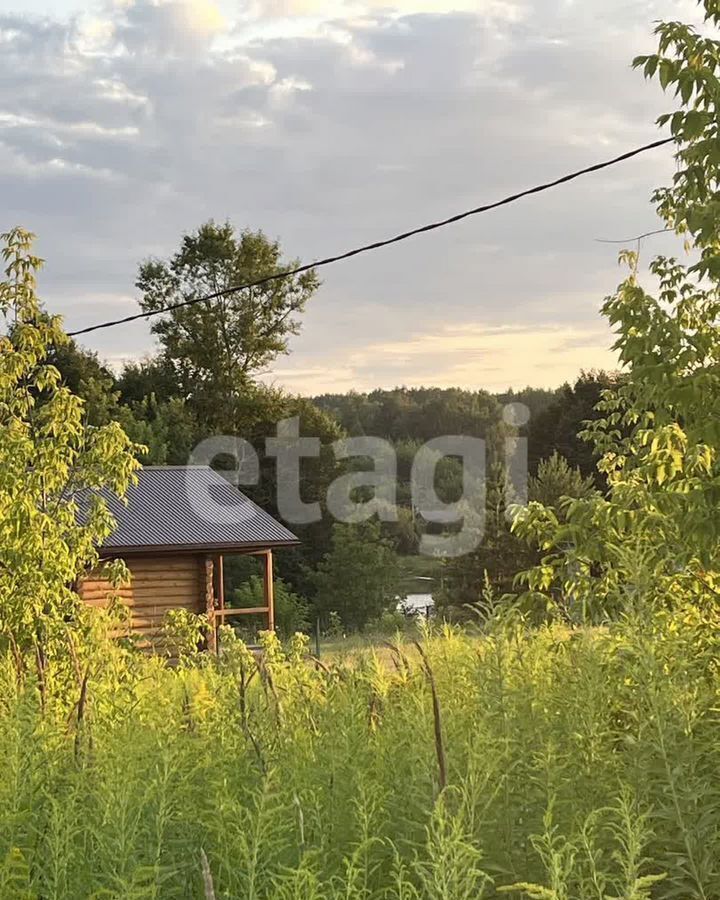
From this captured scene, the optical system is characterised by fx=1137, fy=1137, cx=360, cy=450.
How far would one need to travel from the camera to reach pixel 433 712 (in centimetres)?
380

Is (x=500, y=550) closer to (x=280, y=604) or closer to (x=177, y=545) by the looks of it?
(x=280, y=604)

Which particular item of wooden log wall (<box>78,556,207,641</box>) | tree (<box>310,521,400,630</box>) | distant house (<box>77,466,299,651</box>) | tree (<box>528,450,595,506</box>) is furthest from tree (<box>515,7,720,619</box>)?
tree (<box>310,521,400,630</box>)

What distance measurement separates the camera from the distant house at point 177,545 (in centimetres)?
2361

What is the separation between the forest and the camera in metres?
3.29

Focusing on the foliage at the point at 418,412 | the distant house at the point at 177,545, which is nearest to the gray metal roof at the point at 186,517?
the distant house at the point at 177,545

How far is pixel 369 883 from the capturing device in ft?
11.5

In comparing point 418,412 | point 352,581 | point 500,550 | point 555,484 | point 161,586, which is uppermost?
point 418,412

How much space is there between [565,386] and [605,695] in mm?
42103

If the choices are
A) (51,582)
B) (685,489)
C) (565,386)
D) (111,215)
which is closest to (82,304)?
(111,215)

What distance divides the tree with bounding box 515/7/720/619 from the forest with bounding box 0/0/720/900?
0.8 inches

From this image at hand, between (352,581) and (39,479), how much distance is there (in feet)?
94.5

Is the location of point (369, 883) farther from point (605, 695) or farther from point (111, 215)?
point (111, 215)

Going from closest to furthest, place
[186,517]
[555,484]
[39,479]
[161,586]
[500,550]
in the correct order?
[39,479] < [161,586] < [186,517] < [555,484] < [500,550]

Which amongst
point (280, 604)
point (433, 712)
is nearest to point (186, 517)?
point (280, 604)
